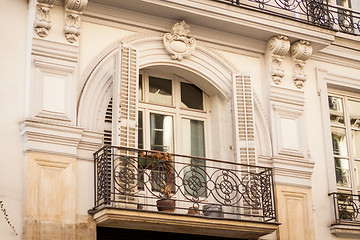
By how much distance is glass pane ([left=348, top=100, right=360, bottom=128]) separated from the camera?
39.3ft

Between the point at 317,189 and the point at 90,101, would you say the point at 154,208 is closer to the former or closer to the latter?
the point at 90,101

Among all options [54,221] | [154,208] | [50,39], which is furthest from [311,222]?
[50,39]

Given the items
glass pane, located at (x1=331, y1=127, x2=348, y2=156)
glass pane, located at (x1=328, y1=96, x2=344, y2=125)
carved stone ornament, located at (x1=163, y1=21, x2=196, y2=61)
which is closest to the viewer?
carved stone ornament, located at (x1=163, y1=21, x2=196, y2=61)

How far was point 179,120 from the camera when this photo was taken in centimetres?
1073

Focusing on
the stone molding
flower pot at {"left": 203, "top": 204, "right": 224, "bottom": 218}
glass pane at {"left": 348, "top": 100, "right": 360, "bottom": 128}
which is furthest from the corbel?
glass pane at {"left": 348, "top": 100, "right": 360, "bottom": 128}

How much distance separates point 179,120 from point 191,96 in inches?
21.0

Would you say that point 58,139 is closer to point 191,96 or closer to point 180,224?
point 180,224

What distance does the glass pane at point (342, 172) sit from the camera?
11422 millimetres

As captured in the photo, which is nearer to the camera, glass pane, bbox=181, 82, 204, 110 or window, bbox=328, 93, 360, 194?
glass pane, bbox=181, 82, 204, 110

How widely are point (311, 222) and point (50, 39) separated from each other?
4621 millimetres

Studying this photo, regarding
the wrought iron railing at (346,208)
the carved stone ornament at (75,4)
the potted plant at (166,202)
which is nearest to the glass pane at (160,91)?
the carved stone ornament at (75,4)

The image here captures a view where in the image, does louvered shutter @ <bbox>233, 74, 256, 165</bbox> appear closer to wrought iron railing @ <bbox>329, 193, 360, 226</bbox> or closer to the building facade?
the building facade

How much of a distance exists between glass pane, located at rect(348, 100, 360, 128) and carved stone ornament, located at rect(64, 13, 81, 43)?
4.92 metres

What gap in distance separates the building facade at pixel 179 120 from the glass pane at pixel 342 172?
2 cm
